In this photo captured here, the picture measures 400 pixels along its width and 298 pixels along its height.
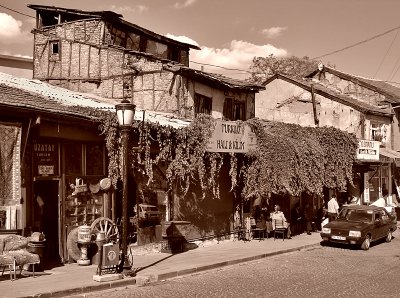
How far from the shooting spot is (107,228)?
1432 cm

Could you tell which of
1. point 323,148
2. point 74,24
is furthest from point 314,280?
point 74,24

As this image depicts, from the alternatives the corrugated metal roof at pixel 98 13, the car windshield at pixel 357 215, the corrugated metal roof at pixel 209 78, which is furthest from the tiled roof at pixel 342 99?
the car windshield at pixel 357 215

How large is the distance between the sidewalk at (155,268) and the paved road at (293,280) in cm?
29

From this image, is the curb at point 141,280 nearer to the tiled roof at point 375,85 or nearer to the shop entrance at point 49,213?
the shop entrance at point 49,213

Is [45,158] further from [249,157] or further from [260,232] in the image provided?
[260,232]

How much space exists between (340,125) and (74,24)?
60.7 feet

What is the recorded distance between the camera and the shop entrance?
13.9 meters

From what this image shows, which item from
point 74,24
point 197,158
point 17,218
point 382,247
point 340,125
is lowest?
point 382,247

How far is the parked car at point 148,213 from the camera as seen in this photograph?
1586 cm

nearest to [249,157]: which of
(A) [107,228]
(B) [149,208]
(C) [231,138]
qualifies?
(C) [231,138]

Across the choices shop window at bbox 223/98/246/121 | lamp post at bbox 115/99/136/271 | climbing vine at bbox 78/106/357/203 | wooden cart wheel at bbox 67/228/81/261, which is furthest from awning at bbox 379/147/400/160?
lamp post at bbox 115/99/136/271

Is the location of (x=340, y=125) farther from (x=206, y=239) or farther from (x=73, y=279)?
(x=73, y=279)

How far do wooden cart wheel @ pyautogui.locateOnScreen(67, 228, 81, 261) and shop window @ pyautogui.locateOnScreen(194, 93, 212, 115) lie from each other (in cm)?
1134

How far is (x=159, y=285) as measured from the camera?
11375 millimetres
